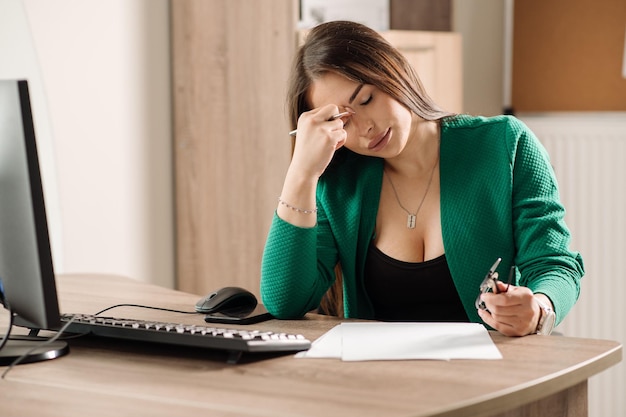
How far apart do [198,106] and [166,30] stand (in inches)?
11.3

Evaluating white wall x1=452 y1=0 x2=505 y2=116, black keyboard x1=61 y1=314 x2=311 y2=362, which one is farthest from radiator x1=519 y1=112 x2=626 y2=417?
black keyboard x1=61 y1=314 x2=311 y2=362

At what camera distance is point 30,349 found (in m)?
1.26

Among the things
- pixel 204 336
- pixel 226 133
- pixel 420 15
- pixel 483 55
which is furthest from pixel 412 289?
pixel 483 55

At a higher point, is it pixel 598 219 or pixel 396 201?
pixel 396 201

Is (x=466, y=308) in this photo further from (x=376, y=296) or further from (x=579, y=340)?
(x=579, y=340)

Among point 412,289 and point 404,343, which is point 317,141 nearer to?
point 412,289

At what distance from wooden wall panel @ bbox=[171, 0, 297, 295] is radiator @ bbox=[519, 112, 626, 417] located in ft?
3.62

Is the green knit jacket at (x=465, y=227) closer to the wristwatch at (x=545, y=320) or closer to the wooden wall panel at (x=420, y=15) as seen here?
the wristwatch at (x=545, y=320)

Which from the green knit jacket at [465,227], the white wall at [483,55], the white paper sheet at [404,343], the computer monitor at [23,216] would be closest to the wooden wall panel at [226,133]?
the white wall at [483,55]

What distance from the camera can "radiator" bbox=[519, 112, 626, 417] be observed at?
320 centimetres

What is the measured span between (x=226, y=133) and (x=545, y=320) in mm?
1752

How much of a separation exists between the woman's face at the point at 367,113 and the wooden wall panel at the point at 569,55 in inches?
72.4

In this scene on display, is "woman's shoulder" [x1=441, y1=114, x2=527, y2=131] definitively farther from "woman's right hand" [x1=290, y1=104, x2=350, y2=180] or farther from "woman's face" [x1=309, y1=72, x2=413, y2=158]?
"woman's right hand" [x1=290, y1=104, x2=350, y2=180]

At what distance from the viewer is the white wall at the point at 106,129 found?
262 centimetres
